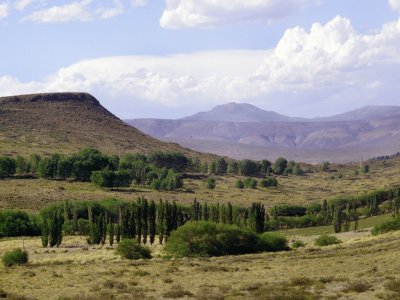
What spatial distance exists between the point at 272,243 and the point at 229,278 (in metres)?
30.3

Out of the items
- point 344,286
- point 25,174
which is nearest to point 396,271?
point 344,286

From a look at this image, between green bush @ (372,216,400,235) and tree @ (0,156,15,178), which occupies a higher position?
tree @ (0,156,15,178)

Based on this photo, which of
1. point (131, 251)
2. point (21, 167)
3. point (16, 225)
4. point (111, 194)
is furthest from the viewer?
point (21, 167)

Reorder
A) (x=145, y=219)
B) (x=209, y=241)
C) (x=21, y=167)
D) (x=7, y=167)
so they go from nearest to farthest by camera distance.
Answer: (x=209, y=241) → (x=145, y=219) → (x=7, y=167) → (x=21, y=167)

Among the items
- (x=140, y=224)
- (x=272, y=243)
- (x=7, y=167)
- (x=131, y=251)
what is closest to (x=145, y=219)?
(x=140, y=224)

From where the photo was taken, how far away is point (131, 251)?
64.6 m

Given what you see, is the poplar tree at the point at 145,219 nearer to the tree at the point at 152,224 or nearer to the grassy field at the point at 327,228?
the tree at the point at 152,224

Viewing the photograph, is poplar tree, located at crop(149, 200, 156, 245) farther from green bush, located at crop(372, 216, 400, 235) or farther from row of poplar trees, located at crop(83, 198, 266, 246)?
green bush, located at crop(372, 216, 400, 235)

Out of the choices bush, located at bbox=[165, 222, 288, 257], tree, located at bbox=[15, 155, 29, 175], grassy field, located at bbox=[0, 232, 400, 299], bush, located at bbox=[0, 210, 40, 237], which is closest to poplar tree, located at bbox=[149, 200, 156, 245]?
bush, located at bbox=[165, 222, 288, 257]

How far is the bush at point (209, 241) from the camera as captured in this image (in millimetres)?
66750

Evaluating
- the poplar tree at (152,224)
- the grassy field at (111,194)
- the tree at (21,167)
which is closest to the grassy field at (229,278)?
the poplar tree at (152,224)

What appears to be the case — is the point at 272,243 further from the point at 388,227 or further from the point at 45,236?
the point at 45,236

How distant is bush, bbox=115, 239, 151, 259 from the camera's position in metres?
64.4

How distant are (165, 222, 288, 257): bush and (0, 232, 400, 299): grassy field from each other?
7.46m
